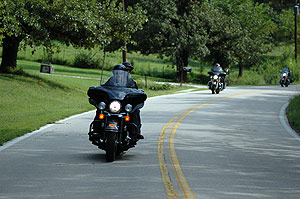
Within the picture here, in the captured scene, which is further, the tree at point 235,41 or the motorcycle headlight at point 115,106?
the tree at point 235,41

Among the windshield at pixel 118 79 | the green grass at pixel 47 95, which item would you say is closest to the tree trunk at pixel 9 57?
the green grass at pixel 47 95

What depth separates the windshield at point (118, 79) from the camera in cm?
1148

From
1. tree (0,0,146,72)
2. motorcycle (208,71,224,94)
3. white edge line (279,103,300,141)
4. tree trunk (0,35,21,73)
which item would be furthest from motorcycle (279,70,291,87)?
tree trunk (0,35,21,73)

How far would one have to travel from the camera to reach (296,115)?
20.0 metres

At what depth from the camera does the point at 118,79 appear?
11531 millimetres

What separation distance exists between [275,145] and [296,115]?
21.4 feet

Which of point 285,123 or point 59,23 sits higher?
point 59,23

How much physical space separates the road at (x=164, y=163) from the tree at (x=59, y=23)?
1083 cm

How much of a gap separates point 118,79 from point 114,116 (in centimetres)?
106

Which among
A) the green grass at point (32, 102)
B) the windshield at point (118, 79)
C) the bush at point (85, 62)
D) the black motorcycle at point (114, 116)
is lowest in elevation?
the green grass at point (32, 102)

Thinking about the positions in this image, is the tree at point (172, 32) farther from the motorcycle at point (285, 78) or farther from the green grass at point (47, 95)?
the motorcycle at point (285, 78)

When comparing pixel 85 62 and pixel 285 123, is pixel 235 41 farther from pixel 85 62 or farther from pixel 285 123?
pixel 285 123

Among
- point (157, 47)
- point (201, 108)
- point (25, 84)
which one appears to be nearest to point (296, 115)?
point (201, 108)

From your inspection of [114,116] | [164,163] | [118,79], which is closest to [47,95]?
[118,79]
